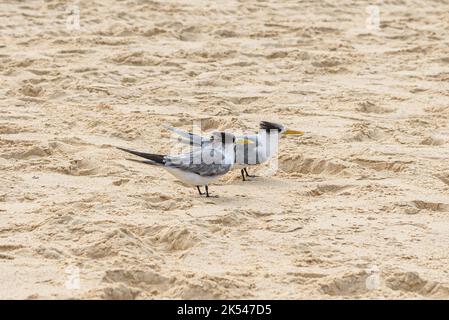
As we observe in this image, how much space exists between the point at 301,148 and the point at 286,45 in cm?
306

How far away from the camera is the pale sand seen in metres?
4.75

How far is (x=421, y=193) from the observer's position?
601cm

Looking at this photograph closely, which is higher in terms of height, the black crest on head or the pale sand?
the black crest on head

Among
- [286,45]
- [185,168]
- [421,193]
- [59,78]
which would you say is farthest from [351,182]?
[286,45]

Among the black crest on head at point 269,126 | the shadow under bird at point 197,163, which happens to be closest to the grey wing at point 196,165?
the shadow under bird at point 197,163

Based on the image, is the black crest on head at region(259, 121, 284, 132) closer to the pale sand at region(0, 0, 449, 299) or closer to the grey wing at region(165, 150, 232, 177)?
the pale sand at region(0, 0, 449, 299)

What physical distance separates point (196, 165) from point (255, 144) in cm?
64

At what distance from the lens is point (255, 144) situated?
638 centimetres

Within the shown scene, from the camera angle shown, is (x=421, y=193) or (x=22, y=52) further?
(x=22, y=52)

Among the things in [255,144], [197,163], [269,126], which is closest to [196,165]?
[197,163]

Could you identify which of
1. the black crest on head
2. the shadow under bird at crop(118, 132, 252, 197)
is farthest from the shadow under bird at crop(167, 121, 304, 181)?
the shadow under bird at crop(118, 132, 252, 197)

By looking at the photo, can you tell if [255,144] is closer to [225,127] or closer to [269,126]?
[269,126]

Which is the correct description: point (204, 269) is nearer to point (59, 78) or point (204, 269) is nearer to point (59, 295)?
point (59, 295)

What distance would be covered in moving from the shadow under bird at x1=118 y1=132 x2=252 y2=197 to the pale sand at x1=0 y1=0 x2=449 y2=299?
127mm
